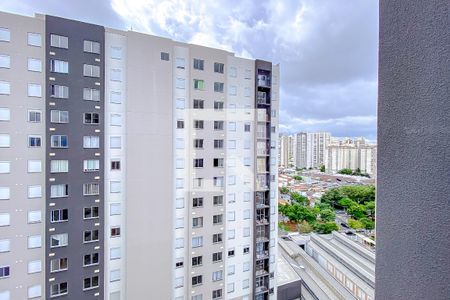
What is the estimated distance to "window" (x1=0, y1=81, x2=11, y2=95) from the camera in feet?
11.9

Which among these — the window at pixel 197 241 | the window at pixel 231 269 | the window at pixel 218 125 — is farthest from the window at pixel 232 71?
the window at pixel 231 269

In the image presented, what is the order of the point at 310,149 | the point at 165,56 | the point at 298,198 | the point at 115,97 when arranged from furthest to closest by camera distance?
the point at 298,198, the point at 310,149, the point at 165,56, the point at 115,97

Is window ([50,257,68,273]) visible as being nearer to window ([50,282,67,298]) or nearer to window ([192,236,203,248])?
window ([50,282,67,298])

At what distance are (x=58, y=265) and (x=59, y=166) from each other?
1.55 metres

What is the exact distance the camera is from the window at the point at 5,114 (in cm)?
363

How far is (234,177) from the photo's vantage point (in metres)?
5.24

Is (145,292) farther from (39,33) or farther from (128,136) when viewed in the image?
(39,33)

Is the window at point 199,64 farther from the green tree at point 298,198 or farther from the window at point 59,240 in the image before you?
the green tree at point 298,198

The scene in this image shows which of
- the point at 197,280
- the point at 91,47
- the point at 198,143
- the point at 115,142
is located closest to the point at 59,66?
the point at 91,47

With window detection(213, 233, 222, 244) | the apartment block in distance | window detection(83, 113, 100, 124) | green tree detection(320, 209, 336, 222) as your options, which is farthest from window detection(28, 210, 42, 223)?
green tree detection(320, 209, 336, 222)

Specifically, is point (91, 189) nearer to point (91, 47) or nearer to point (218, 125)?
point (91, 47)

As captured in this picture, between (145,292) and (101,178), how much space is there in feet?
7.00

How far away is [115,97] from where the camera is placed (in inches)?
170

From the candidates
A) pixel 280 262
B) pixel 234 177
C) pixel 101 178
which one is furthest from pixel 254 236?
pixel 101 178
